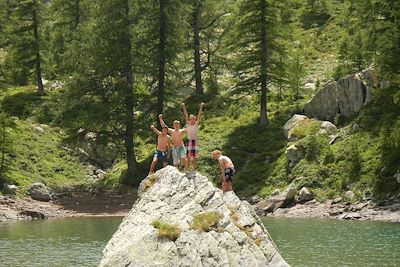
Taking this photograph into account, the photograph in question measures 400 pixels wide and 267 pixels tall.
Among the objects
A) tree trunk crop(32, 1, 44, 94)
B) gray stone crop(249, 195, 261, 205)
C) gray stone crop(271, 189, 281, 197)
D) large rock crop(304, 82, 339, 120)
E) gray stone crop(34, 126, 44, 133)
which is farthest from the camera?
tree trunk crop(32, 1, 44, 94)

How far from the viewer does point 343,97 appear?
4606 cm

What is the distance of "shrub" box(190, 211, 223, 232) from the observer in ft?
58.6

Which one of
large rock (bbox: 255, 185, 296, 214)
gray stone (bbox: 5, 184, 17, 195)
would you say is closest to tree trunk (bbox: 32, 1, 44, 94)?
gray stone (bbox: 5, 184, 17, 195)

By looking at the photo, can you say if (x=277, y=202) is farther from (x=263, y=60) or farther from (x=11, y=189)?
(x=11, y=189)

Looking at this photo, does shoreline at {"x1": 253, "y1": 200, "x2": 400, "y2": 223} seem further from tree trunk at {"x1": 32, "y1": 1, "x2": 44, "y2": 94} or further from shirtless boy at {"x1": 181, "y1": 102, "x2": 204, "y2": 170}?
tree trunk at {"x1": 32, "y1": 1, "x2": 44, "y2": 94}

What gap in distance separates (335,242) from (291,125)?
21126mm

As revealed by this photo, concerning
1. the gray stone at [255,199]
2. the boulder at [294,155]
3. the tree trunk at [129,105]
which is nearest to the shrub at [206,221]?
the gray stone at [255,199]

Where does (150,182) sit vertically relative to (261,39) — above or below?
below

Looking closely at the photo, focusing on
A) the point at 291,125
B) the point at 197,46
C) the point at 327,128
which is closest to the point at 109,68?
Result: the point at 197,46

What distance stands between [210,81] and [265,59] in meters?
11.5

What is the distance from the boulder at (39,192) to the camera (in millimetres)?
44609

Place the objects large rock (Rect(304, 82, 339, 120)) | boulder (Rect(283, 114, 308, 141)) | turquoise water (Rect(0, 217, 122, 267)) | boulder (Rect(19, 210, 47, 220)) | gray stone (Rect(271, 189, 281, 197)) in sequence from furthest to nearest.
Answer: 1. boulder (Rect(283, 114, 308, 141))
2. large rock (Rect(304, 82, 339, 120))
3. gray stone (Rect(271, 189, 281, 197))
4. boulder (Rect(19, 210, 47, 220))
5. turquoise water (Rect(0, 217, 122, 267))

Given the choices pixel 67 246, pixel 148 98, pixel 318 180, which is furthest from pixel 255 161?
pixel 67 246

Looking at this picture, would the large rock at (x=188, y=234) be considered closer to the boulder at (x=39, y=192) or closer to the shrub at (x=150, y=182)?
the shrub at (x=150, y=182)
